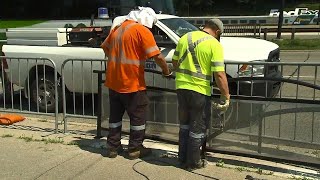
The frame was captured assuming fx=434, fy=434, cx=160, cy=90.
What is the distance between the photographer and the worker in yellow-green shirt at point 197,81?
183 inches

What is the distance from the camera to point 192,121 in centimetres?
488

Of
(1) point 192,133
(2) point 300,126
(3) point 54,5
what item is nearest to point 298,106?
(2) point 300,126

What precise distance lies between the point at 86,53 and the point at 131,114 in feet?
9.94

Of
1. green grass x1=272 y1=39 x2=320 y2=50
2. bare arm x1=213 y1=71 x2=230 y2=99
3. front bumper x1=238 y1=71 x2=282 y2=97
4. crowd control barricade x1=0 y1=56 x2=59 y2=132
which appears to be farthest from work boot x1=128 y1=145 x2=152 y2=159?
green grass x1=272 y1=39 x2=320 y2=50

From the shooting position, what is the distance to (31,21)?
Answer: 476 inches

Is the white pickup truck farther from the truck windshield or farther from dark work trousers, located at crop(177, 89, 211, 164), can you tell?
dark work trousers, located at crop(177, 89, 211, 164)

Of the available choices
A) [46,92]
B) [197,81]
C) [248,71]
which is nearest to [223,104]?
[197,81]

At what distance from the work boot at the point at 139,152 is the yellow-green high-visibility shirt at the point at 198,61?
1031mm

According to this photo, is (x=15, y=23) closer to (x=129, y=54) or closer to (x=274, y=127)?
(x=129, y=54)

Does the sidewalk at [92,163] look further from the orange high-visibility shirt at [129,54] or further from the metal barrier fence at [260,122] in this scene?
the orange high-visibility shirt at [129,54]

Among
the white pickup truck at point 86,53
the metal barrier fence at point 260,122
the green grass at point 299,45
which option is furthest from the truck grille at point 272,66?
the green grass at point 299,45

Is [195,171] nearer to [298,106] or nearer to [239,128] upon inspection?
[239,128]

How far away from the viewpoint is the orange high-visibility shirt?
512cm

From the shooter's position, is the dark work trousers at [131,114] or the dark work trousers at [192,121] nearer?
the dark work trousers at [192,121]
